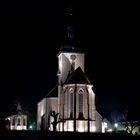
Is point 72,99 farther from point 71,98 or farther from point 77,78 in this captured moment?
point 77,78

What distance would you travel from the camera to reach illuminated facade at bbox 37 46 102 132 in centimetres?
6519

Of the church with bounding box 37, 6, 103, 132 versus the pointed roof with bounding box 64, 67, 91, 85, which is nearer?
the church with bounding box 37, 6, 103, 132

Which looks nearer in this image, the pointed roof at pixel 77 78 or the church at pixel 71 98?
the church at pixel 71 98

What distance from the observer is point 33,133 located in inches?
1877

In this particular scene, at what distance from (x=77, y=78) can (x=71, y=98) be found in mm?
3327

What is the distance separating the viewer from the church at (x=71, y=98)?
65.2 meters

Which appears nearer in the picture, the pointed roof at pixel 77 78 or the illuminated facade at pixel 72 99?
the illuminated facade at pixel 72 99

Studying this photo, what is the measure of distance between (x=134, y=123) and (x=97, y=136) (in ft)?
91.3

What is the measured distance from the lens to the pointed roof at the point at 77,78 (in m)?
66.1

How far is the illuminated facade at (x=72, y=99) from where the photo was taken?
6519cm

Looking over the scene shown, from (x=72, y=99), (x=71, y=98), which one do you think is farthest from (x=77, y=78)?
(x=72, y=99)

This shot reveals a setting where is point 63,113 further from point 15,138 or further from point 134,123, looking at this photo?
point 15,138

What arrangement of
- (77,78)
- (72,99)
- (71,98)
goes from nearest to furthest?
(72,99)
(71,98)
(77,78)

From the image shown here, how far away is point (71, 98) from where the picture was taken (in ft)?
216
